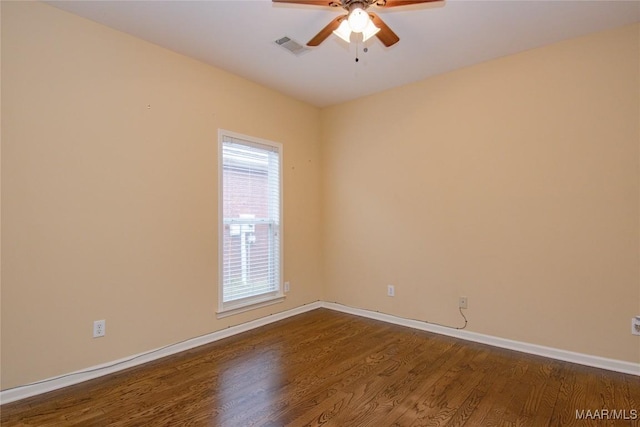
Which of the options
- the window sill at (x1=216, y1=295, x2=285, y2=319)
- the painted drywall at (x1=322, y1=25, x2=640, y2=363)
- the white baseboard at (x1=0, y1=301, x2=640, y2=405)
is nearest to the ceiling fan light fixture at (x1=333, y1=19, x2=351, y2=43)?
the painted drywall at (x1=322, y1=25, x2=640, y2=363)

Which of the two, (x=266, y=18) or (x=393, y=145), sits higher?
(x=266, y=18)

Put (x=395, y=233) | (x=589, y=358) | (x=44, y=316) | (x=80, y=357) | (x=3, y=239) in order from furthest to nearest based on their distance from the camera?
(x=395, y=233)
(x=589, y=358)
(x=80, y=357)
(x=44, y=316)
(x=3, y=239)

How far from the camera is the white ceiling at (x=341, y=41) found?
2311 millimetres

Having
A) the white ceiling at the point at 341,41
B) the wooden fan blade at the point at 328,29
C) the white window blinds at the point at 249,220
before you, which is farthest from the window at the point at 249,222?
the wooden fan blade at the point at 328,29

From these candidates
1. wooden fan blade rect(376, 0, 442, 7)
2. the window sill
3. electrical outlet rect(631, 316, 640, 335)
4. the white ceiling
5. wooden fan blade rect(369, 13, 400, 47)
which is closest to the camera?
wooden fan blade rect(376, 0, 442, 7)

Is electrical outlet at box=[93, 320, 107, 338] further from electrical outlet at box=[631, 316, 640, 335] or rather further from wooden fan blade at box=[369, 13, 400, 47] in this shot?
electrical outlet at box=[631, 316, 640, 335]

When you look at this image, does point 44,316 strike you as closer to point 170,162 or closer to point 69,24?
point 170,162

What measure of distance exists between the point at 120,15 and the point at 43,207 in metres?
1.51

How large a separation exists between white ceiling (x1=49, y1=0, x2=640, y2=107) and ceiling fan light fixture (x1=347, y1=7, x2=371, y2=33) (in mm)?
282

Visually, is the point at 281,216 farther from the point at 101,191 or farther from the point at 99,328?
the point at 99,328

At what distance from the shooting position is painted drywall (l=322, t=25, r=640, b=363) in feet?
8.30

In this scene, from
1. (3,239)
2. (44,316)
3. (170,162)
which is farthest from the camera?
(170,162)

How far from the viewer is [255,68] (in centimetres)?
328

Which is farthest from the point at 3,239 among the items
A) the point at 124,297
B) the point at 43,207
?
the point at 124,297
